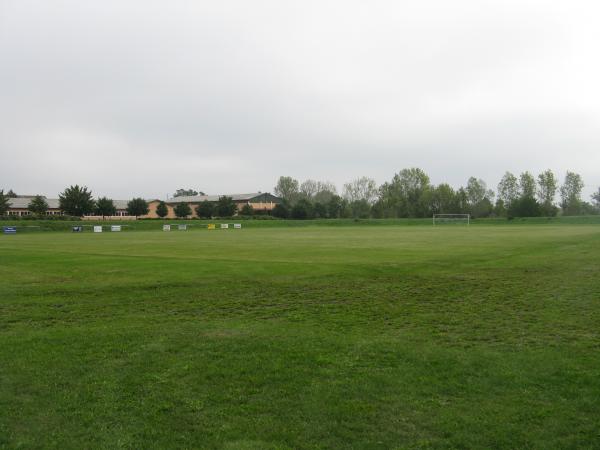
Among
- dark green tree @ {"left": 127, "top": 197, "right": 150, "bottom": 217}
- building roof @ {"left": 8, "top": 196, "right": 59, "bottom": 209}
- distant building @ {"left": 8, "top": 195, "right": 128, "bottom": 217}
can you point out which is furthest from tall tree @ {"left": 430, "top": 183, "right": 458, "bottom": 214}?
building roof @ {"left": 8, "top": 196, "right": 59, "bottom": 209}

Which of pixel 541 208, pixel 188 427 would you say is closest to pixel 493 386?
pixel 188 427

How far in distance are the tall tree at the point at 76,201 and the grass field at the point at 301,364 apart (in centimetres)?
10091

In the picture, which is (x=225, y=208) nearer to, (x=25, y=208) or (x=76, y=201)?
(x=76, y=201)

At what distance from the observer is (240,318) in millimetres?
11867

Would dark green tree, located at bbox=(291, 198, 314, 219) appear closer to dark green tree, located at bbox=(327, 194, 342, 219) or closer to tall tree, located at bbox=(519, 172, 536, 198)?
dark green tree, located at bbox=(327, 194, 342, 219)

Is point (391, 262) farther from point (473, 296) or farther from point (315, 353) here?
point (315, 353)

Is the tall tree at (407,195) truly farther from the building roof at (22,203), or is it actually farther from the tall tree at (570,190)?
the building roof at (22,203)

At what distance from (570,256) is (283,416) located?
76.3 feet

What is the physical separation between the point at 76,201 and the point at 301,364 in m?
113

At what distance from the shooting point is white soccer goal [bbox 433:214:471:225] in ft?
358

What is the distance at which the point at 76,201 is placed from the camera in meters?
109

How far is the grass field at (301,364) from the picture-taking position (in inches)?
232

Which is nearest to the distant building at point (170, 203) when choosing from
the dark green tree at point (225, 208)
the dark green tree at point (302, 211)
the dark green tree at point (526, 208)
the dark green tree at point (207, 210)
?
the dark green tree at point (207, 210)

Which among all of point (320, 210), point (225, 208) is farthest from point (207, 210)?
point (320, 210)
